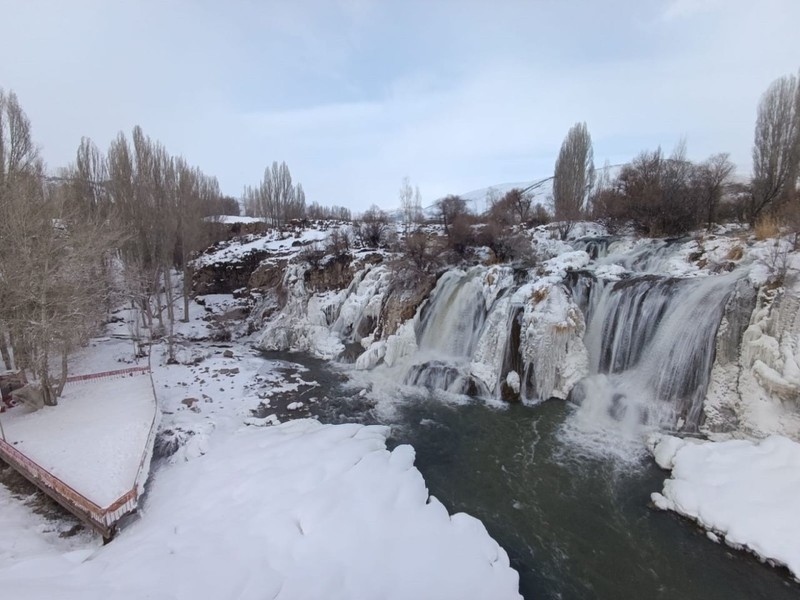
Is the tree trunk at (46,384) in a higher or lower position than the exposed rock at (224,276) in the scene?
lower

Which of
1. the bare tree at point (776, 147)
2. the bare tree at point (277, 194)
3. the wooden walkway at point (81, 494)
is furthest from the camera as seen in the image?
the bare tree at point (277, 194)

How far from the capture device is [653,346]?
1124 cm

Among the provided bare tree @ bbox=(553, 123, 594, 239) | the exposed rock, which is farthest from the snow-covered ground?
bare tree @ bbox=(553, 123, 594, 239)

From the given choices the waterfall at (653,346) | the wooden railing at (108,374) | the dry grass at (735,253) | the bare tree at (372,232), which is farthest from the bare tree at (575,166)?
the wooden railing at (108,374)

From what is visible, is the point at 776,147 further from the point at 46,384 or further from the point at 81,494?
the point at 46,384

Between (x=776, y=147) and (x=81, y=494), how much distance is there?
28.1 meters

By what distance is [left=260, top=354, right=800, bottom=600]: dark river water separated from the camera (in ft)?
19.4

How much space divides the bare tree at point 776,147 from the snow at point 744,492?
13987 millimetres

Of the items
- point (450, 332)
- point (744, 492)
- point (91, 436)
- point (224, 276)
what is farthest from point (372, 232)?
point (744, 492)

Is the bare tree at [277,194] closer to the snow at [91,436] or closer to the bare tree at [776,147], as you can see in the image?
the snow at [91,436]

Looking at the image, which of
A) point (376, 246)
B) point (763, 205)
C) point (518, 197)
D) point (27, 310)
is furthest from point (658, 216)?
point (27, 310)

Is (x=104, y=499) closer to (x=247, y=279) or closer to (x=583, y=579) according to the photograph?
(x=583, y=579)

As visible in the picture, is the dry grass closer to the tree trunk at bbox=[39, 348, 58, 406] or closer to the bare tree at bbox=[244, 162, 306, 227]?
the tree trunk at bbox=[39, 348, 58, 406]

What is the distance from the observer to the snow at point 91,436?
7.87 m
